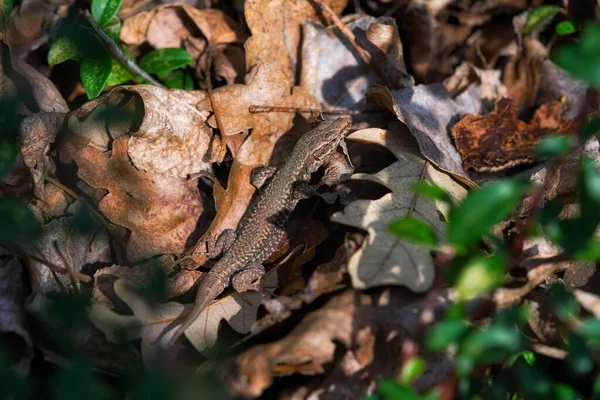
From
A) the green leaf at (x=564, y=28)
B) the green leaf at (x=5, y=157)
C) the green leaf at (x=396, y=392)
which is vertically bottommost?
the green leaf at (x=564, y=28)

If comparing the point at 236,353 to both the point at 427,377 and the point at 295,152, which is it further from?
the point at 295,152

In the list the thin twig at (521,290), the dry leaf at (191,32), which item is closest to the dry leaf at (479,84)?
the dry leaf at (191,32)

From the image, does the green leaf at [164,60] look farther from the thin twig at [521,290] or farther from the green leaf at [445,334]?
the green leaf at [445,334]

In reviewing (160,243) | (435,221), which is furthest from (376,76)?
(160,243)

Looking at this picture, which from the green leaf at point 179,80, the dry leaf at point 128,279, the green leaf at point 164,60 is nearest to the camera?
the dry leaf at point 128,279

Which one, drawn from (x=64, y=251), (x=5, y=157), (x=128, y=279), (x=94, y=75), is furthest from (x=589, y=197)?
(x=94, y=75)

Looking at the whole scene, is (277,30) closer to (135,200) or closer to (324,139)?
(324,139)
